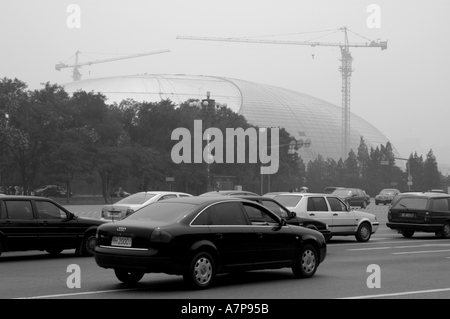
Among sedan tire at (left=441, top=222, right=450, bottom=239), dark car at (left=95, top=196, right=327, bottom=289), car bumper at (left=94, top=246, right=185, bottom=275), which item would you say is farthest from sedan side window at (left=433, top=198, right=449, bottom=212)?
car bumper at (left=94, top=246, right=185, bottom=275)

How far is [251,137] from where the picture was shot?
85.0 metres

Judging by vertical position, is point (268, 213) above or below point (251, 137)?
below

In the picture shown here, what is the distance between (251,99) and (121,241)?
136632 mm

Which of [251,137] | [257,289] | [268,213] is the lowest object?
[257,289]

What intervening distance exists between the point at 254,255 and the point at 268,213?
3.04ft

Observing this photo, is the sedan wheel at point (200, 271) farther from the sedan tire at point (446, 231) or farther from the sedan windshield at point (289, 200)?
the sedan tire at point (446, 231)

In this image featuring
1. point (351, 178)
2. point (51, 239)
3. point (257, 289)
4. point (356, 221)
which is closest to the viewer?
point (257, 289)

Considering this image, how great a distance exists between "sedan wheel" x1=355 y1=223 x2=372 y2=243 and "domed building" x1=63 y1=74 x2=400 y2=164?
368ft

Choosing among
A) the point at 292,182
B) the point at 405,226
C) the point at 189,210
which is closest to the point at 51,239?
the point at 189,210

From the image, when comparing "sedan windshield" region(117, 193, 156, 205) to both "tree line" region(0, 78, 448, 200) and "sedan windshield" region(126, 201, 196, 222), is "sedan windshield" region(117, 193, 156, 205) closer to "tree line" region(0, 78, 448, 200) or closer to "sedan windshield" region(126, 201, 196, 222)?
"sedan windshield" region(126, 201, 196, 222)

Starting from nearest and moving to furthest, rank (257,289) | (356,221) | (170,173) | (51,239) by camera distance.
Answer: (257,289), (51,239), (356,221), (170,173)

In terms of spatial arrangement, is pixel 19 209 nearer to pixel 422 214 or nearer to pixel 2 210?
pixel 2 210
